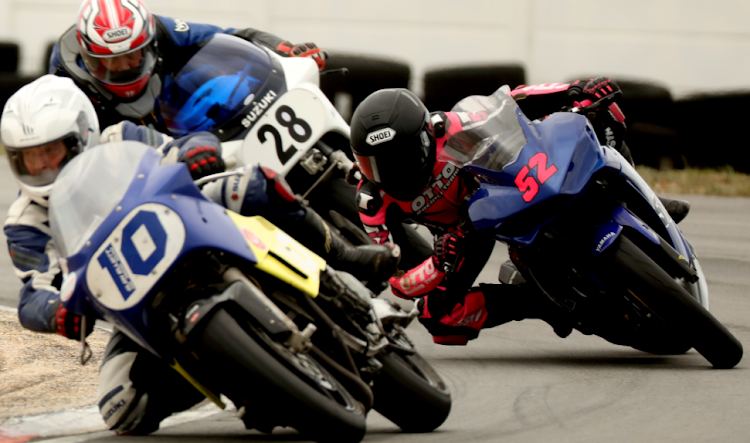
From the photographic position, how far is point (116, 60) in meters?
5.85

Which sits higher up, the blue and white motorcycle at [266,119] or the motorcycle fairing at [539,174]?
the motorcycle fairing at [539,174]

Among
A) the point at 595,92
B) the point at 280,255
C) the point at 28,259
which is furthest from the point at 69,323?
the point at 595,92

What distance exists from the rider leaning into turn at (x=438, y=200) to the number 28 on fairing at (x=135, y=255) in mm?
1892

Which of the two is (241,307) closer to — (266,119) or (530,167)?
(530,167)

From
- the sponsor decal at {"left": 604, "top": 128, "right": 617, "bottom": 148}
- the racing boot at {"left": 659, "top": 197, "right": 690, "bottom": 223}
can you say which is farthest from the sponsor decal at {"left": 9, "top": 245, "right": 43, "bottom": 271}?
the racing boot at {"left": 659, "top": 197, "right": 690, "bottom": 223}

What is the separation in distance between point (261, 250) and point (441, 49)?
1082 centimetres

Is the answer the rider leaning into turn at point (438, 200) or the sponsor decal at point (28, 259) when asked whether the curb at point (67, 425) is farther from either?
the rider leaning into turn at point (438, 200)

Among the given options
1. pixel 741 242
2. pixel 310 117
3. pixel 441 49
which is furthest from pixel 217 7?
pixel 310 117

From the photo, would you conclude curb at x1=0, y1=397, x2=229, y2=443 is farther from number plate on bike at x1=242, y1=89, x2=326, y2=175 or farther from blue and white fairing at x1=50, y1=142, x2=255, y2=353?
number plate on bike at x1=242, y1=89, x2=326, y2=175

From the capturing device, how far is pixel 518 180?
5098 millimetres

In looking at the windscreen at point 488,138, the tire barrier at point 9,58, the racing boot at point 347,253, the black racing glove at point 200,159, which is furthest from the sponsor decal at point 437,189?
the tire barrier at point 9,58

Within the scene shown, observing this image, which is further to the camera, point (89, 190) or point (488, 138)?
point (488, 138)

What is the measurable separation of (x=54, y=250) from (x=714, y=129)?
9534 millimetres

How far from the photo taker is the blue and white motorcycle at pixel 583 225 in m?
5.09
